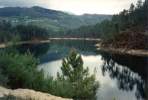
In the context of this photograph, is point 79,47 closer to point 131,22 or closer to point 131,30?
point 131,22

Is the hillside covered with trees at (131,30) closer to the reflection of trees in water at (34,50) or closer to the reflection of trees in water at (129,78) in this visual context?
the reflection of trees in water at (34,50)

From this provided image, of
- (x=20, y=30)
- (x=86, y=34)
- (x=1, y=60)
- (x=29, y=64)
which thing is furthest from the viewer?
(x=86, y=34)

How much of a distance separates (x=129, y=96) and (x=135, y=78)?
13394mm

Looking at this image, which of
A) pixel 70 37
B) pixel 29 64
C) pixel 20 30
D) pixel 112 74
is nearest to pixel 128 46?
pixel 112 74

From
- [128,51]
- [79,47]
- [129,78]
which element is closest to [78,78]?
[129,78]

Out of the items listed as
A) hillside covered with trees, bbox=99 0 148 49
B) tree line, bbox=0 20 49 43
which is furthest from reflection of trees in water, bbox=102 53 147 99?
tree line, bbox=0 20 49 43

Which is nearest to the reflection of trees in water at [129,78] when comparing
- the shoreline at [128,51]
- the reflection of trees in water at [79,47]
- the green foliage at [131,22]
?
the shoreline at [128,51]

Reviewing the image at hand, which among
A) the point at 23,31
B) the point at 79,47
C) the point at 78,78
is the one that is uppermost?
the point at 78,78

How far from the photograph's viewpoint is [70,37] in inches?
7859

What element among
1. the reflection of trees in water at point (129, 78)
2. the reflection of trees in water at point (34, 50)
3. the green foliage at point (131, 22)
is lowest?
the reflection of trees in water at point (34, 50)

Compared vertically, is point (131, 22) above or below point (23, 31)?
above

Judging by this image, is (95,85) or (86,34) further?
(86,34)

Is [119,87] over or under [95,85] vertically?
under

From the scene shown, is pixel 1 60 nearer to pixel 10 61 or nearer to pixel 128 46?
pixel 10 61
